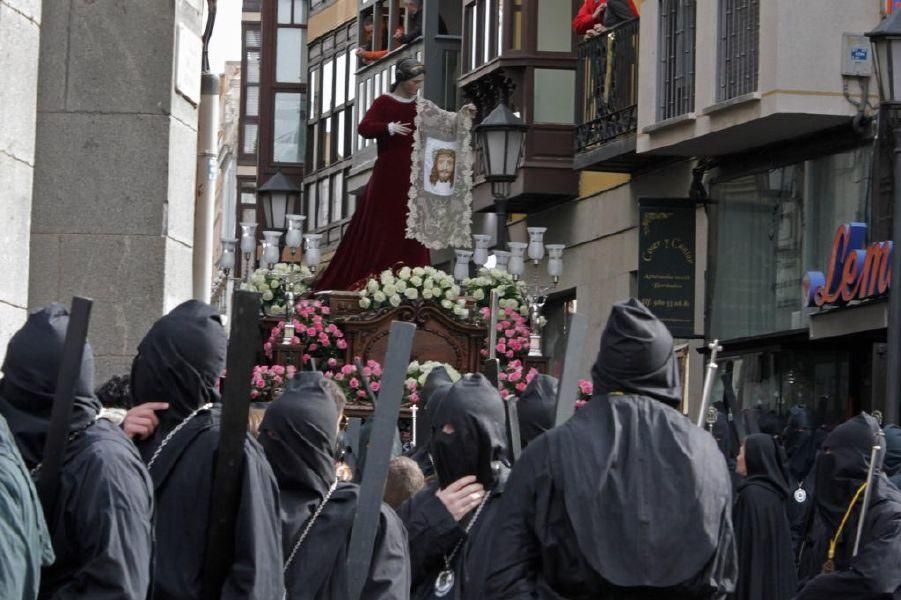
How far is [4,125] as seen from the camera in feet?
34.9

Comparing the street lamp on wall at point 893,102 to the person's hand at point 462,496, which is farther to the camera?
the street lamp on wall at point 893,102

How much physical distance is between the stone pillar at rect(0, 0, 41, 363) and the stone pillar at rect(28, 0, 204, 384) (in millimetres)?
389

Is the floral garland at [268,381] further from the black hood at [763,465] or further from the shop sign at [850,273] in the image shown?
the shop sign at [850,273]

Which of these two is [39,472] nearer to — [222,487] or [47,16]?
[222,487]

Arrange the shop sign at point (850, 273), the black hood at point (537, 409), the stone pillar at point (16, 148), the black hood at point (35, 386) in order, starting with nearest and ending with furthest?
1. the black hood at point (35, 386)
2. the black hood at point (537, 409)
3. the stone pillar at point (16, 148)
4. the shop sign at point (850, 273)

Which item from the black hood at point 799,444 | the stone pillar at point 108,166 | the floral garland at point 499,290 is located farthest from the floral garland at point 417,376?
the stone pillar at point 108,166

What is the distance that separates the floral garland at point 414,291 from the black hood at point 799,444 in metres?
2.69

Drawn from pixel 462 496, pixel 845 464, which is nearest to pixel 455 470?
pixel 462 496

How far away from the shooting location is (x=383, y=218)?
60.6ft

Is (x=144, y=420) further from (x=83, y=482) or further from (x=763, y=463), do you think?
(x=763, y=463)

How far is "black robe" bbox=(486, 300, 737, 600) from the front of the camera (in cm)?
599

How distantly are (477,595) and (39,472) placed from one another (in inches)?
45.5

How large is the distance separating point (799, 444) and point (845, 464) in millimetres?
7631

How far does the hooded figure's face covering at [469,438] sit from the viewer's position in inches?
297
